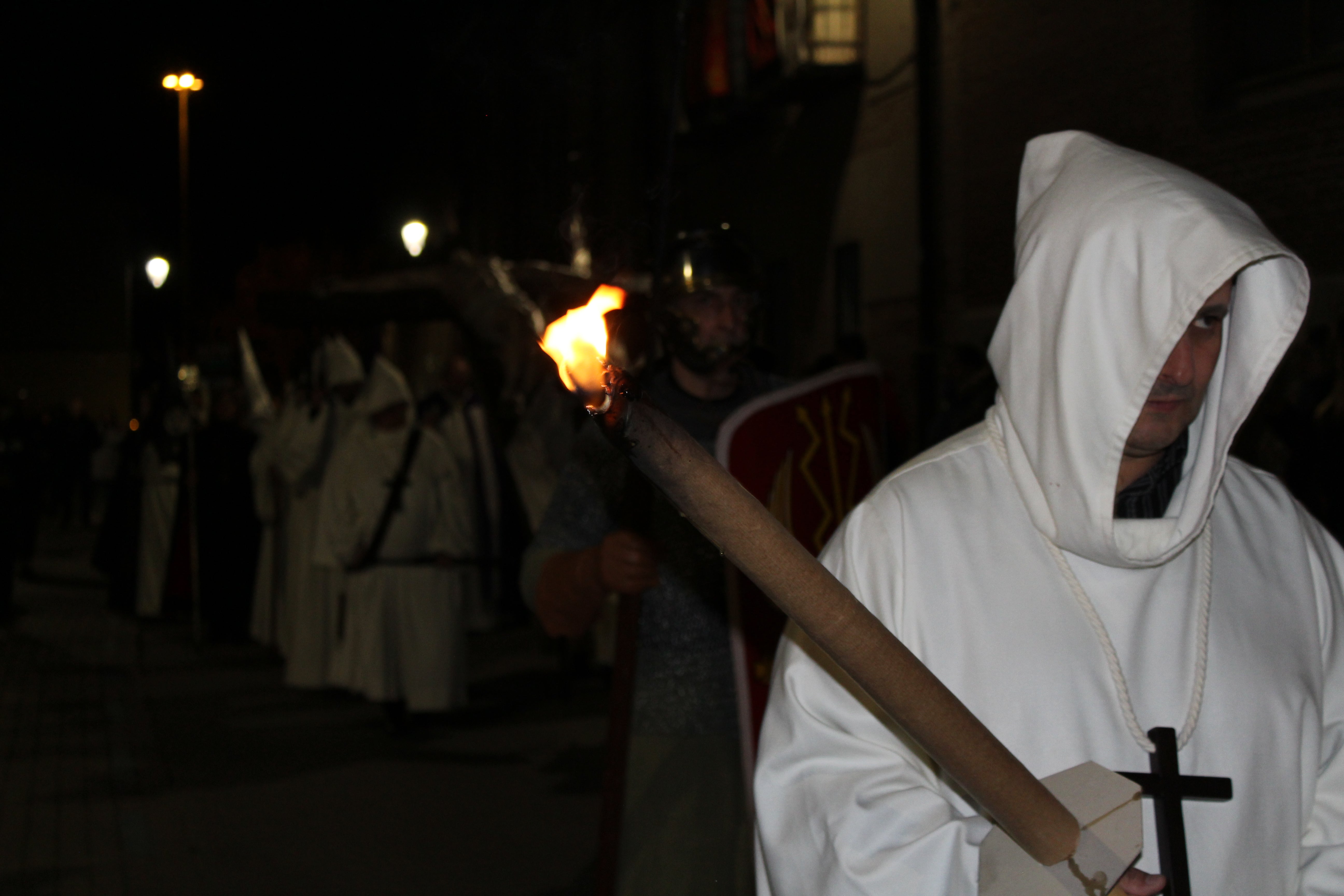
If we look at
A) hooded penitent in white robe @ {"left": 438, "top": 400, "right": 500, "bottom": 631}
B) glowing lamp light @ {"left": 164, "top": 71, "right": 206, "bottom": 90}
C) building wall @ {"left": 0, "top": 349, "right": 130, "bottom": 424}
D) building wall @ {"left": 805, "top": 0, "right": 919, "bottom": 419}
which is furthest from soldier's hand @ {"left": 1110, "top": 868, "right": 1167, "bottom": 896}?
building wall @ {"left": 805, "top": 0, "right": 919, "bottom": 419}

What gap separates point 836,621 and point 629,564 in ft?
5.63

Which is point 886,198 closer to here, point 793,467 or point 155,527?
point 155,527

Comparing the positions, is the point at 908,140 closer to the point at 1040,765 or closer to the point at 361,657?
the point at 361,657

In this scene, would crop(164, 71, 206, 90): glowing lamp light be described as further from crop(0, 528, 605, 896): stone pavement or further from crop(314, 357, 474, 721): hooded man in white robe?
crop(314, 357, 474, 721): hooded man in white robe

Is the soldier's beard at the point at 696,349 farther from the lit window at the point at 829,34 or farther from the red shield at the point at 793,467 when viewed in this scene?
the lit window at the point at 829,34

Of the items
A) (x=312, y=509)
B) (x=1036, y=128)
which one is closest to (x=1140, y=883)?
(x=312, y=509)

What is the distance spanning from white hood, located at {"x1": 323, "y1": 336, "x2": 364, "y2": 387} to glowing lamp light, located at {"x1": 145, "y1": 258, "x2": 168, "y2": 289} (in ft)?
3.97

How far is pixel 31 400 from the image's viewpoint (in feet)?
68.4

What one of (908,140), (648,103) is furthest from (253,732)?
(908,140)

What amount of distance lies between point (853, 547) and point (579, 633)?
1.35 metres

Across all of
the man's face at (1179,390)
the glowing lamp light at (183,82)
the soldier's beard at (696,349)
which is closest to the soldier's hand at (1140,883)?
the man's face at (1179,390)

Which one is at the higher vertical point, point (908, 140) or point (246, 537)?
point (908, 140)

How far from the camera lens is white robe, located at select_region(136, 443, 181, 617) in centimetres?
1240

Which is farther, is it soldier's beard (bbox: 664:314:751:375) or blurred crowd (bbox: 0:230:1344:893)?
soldier's beard (bbox: 664:314:751:375)
